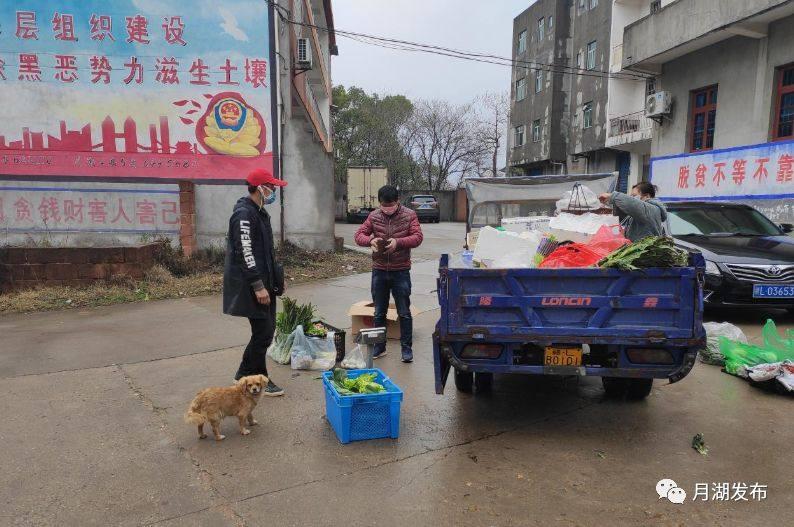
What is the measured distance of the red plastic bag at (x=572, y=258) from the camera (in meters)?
3.75

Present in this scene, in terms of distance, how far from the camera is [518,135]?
34.5 meters

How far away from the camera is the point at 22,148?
380 inches

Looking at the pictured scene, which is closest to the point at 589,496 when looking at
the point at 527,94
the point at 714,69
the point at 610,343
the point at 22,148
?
the point at 610,343

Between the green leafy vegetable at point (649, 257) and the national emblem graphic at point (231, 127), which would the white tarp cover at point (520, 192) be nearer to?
the green leafy vegetable at point (649, 257)

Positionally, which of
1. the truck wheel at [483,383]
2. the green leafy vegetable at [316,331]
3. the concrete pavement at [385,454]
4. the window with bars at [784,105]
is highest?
the window with bars at [784,105]

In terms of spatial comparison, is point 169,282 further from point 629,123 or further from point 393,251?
point 629,123

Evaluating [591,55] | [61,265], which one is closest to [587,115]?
[591,55]

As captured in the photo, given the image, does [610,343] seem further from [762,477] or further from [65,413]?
[65,413]

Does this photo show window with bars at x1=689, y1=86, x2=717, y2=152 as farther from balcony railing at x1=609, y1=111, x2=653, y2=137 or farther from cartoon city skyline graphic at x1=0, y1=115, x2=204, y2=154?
cartoon city skyline graphic at x1=0, y1=115, x2=204, y2=154

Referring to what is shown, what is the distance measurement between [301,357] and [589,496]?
2.96 m

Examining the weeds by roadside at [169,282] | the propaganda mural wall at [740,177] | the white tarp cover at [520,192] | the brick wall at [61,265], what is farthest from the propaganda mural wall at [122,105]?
the propaganda mural wall at [740,177]

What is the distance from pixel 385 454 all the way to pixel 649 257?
2.06 meters

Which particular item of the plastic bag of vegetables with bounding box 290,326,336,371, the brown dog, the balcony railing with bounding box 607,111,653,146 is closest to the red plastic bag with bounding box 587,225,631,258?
the brown dog

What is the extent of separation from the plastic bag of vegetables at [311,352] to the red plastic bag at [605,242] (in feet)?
8.58
